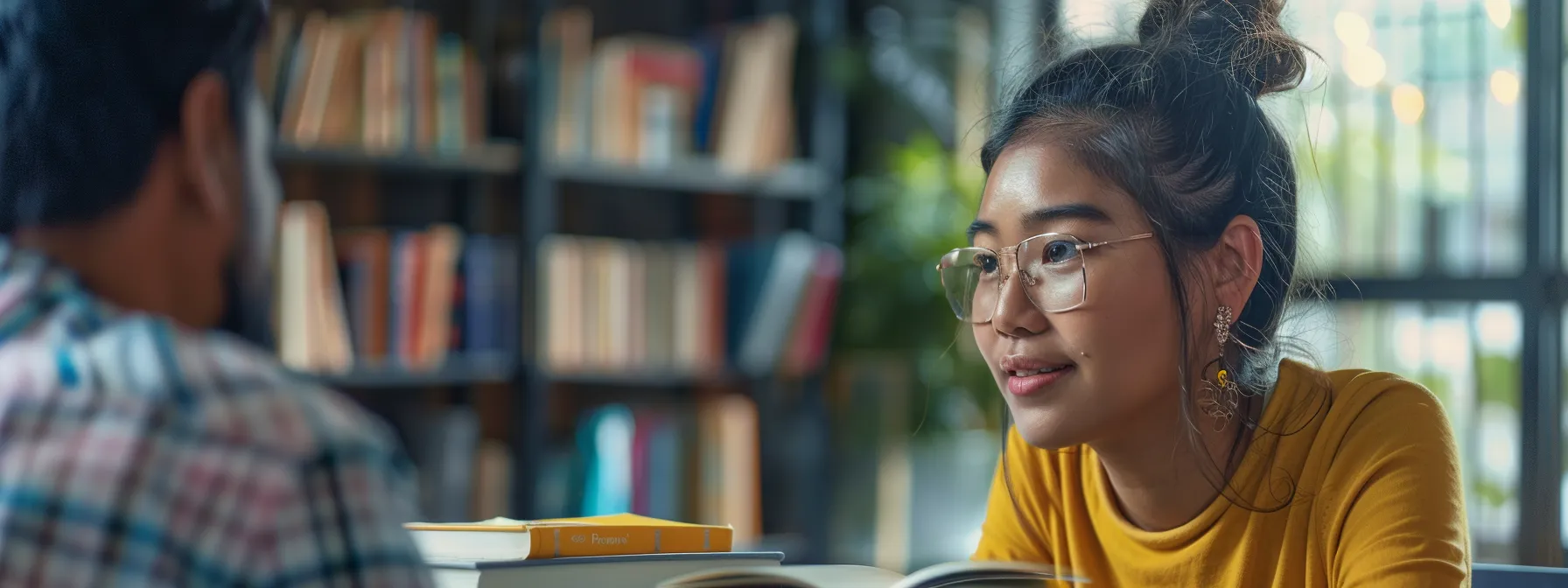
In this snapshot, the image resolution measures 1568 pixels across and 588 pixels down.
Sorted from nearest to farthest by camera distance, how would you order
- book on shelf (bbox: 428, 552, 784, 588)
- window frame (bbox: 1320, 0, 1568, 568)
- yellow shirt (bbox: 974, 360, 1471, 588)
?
book on shelf (bbox: 428, 552, 784, 588), yellow shirt (bbox: 974, 360, 1471, 588), window frame (bbox: 1320, 0, 1568, 568)

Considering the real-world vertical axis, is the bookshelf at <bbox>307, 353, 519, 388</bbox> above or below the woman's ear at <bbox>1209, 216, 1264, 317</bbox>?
below

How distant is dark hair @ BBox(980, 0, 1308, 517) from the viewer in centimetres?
110

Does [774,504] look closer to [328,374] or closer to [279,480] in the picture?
[328,374]

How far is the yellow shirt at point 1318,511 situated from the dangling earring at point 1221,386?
3 centimetres

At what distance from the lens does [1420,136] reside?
9.21 feet

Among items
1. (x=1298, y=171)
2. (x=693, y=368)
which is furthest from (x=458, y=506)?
(x=1298, y=171)

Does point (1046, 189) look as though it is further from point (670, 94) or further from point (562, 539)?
point (670, 94)

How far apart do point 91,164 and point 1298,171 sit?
96 cm

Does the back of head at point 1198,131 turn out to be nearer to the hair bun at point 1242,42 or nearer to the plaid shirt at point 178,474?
the hair bun at point 1242,42

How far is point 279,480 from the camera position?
→ 1.66 ft

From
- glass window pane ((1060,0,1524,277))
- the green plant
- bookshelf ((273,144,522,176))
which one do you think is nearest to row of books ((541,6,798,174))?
bookshelf ((273,144,522,176))

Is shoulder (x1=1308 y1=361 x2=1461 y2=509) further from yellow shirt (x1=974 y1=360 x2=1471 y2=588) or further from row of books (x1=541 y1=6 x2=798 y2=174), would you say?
row of books (x1=541 y1=6 x2=798 y2=174)

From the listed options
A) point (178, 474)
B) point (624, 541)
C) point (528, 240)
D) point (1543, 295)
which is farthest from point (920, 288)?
point (178, 474)


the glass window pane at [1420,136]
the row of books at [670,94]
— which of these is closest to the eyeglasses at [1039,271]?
the glass window pane at [1420,136]
